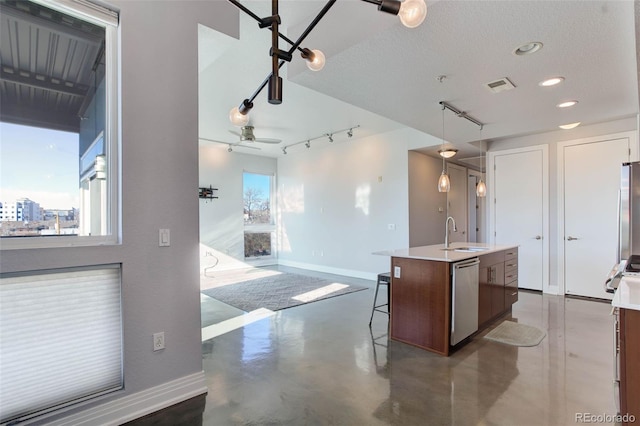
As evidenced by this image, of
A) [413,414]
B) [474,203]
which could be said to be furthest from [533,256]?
[413,414]

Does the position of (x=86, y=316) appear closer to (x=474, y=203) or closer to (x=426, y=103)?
(x=426, y=103)

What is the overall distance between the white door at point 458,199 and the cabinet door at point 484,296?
12.5ft

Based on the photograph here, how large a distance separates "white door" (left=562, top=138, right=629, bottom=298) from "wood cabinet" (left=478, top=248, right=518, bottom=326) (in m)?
1.45

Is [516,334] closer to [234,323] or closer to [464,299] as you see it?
[464,299]

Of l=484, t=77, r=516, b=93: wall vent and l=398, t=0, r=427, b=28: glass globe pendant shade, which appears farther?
l=484, t=77, r=516, b=93: wall vent

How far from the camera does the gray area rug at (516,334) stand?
325 cm

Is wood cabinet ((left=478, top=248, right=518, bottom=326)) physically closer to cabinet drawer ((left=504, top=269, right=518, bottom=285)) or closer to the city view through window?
cabinet drawer ((left=504, top=269, right=518, bottom=285))

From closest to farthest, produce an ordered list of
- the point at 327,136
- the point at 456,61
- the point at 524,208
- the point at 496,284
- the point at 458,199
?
the point at 456,61 → the point at 496,284 → the point at 524,208 → the point at 327,136 → the point at 458,199

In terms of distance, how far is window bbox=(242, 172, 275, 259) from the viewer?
8445mm

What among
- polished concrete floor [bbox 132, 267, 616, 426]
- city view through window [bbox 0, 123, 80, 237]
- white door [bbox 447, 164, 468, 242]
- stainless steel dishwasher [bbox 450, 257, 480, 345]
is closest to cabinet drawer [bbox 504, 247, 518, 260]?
polished concrete floor [bbox 132, 267, 616, 426]

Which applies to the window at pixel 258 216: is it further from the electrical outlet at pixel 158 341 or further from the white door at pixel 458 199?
the electrical outlet at pixel 158 341

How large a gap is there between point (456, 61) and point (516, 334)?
9.27 ft

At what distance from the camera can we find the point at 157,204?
2229 mm

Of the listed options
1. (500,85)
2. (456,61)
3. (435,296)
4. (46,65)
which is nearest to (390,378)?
Answer: (435,296)
